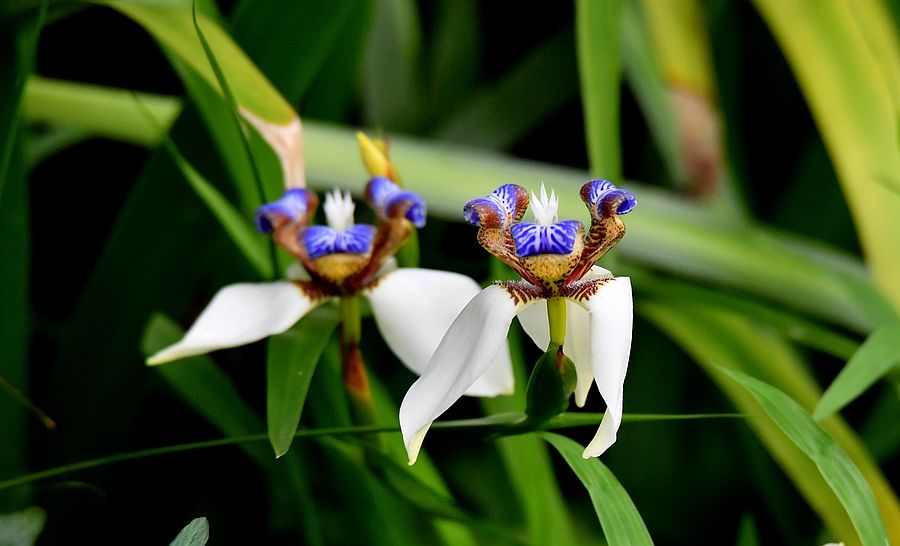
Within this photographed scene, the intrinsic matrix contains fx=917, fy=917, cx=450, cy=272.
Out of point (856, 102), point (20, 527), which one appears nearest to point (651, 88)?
point (856, 102)

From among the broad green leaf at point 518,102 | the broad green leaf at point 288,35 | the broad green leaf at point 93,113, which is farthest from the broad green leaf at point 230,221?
the broad green leaf at point 518,102

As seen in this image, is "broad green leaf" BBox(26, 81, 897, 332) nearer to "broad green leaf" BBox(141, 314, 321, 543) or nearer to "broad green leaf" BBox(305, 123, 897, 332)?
"broad green leaf" BBox(305, 123, 897, 332)

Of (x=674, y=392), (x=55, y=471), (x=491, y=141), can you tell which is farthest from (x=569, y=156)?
(x=55, y=471)

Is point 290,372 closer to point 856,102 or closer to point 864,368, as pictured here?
point 864,368

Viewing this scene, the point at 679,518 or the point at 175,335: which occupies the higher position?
the point at 175,335

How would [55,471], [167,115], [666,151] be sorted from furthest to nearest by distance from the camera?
1. [666,151]
2. [167,115]
3. [55,471]

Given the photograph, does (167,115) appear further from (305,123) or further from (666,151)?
(666,151)

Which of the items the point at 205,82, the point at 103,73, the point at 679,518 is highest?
the point at 205,82
